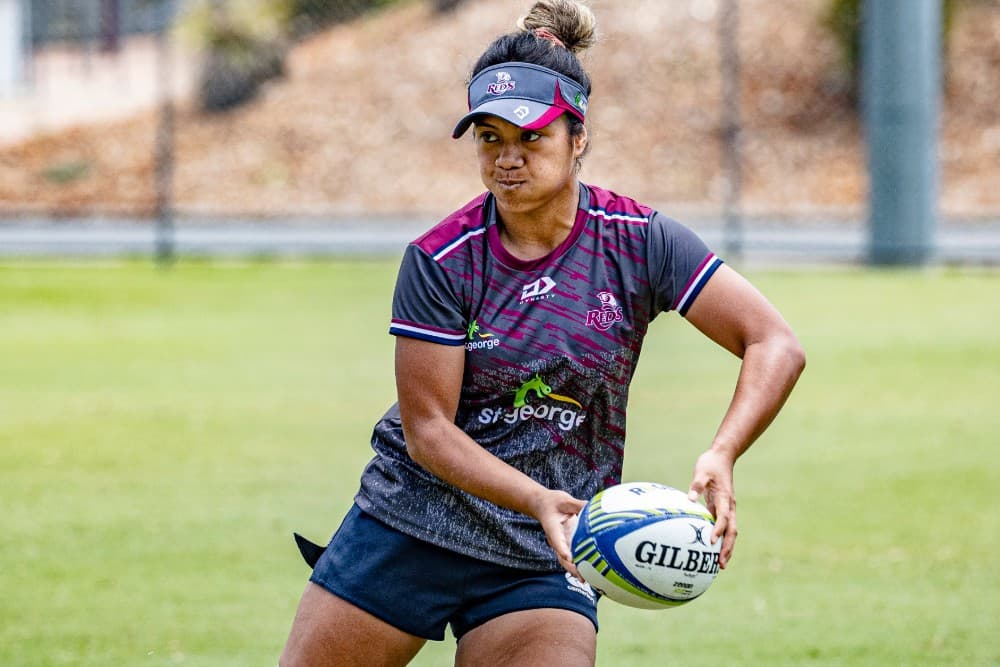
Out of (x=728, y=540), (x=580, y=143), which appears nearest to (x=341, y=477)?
(x=580, y=143)

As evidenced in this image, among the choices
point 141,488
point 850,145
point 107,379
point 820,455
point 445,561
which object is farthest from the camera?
point 850,145

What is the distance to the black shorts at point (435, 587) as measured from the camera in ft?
14.1

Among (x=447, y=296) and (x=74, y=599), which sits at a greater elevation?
(x=447, y=296)

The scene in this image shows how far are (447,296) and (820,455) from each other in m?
5.91

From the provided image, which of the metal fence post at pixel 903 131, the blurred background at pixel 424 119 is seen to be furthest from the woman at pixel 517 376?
the blurred background at pixel 424 119

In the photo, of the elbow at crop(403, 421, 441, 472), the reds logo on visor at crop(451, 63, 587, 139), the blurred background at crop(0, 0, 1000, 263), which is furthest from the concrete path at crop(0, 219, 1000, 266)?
the elbow at crop(403, 421, 441, 472)

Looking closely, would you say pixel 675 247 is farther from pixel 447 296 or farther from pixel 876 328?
pixel 876 328

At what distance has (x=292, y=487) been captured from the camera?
877cm

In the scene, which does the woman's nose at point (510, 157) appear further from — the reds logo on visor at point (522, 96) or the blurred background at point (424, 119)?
the blurred background at point (424, 119)

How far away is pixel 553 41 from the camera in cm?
424

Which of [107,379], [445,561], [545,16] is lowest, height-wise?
[107,379]

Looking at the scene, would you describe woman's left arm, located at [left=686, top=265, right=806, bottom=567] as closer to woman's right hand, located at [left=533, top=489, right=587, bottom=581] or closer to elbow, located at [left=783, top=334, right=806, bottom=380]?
elbow, located at [left=783, top=334, right=806, bottom=380]

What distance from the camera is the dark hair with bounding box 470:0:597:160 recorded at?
4.17m

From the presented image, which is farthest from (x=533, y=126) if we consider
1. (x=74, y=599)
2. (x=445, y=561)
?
(x=74, y=599)
